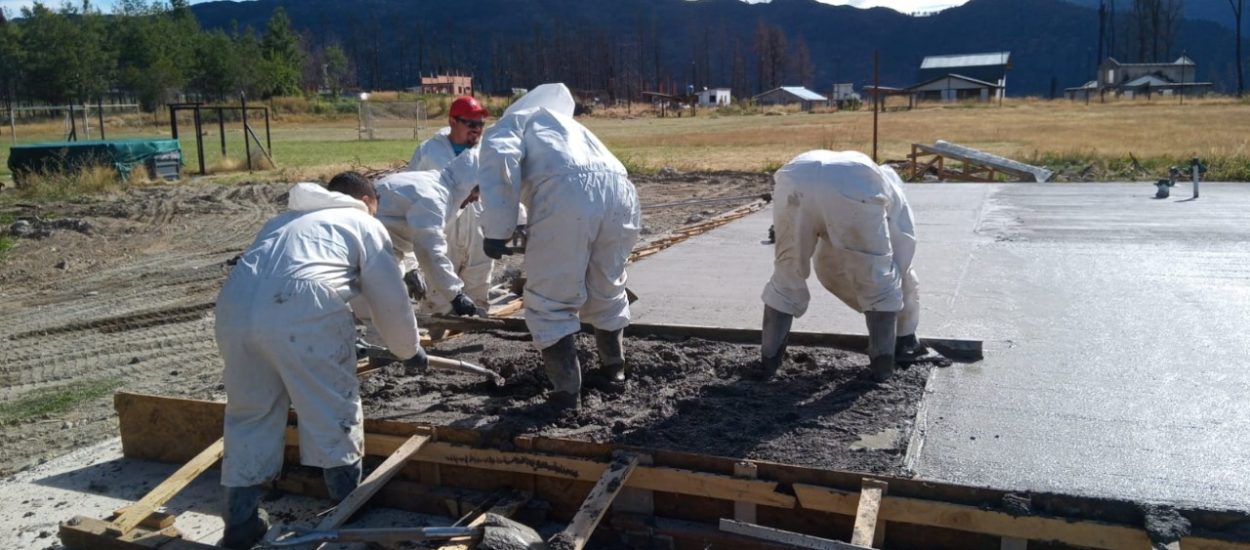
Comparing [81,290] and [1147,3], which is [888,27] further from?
[81,290]

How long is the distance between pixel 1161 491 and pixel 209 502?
350cm

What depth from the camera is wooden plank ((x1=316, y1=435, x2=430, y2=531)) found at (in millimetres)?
3221

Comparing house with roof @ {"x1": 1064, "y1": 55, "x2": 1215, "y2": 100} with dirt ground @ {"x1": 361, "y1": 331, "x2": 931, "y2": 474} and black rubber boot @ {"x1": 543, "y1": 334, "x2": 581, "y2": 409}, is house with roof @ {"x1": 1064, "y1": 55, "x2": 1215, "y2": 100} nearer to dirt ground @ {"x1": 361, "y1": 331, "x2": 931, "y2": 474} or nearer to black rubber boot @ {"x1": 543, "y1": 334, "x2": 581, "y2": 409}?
dirt ground @ {"x1": 361, "y1": 331, "x2": 931, "y2": 474}

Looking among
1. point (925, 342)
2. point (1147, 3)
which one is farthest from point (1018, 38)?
point (925, 342)

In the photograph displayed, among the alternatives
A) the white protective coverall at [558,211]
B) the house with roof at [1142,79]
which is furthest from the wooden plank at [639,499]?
the house with roof at [1142,79]

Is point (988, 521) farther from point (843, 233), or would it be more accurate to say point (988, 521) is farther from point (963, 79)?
point (963, 79)

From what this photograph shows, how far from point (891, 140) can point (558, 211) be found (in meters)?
26.5

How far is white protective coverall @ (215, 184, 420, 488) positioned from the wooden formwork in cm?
34

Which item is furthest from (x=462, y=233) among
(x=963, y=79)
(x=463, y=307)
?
(x=963, y=79)

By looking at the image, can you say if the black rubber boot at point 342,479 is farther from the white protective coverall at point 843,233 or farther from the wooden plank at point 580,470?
the white protective coverall at point 843,233

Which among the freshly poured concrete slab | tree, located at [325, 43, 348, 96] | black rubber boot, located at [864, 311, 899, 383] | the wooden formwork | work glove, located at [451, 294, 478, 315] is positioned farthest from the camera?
tree, located at [325, 43, 348, 96]

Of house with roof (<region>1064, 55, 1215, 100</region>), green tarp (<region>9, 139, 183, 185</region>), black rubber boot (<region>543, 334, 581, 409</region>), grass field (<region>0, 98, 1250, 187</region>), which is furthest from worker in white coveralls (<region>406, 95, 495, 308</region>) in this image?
house with roof (<region>1064, 55, 1215, 100</region>)

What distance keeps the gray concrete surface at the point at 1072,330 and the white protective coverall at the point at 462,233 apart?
3.33 ft

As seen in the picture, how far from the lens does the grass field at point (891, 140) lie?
65.5 feet
